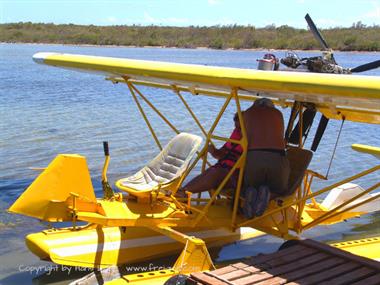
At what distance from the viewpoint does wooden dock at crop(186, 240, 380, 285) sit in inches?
231

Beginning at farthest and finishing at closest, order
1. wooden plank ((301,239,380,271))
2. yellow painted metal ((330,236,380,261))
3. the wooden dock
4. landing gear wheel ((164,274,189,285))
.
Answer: yellow painted metal ((330,236,380,261)), wooden plank ((301,239,380,271)), landing gear wheel ((164,274,189,285)), the wooden dock

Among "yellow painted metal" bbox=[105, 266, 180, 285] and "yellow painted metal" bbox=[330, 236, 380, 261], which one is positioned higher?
"yellow painted metal" bbox=[105, 266, 180, 285]

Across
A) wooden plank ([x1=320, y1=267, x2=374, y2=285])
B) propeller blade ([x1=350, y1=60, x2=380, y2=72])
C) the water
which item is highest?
propeller blade ([x1=350, y1=60, x2=380, y2=72])

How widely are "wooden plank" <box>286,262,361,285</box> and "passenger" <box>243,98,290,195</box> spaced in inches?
56.5

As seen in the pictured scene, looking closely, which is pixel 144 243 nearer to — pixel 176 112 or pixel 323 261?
pixel 323 261

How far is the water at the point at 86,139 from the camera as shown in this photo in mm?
8500

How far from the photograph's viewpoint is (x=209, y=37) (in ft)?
249

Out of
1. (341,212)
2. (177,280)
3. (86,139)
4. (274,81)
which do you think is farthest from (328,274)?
(86,139)

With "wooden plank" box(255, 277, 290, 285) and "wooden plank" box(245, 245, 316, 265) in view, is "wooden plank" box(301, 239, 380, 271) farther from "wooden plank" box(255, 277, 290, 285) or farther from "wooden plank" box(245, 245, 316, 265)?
"wooden plank" box(255, 277, 290, 285)

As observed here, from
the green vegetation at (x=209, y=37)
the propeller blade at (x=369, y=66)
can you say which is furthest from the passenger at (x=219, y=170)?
the green vegetation at (x=209, y=37)

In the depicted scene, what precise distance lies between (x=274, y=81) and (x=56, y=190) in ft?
8.70

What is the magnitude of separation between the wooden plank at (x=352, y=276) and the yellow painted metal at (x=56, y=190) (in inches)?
110

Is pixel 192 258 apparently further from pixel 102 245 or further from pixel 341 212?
pixel 341 212

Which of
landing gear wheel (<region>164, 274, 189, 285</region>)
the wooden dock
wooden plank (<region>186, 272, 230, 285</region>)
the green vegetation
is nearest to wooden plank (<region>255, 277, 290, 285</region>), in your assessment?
the wooden dock
